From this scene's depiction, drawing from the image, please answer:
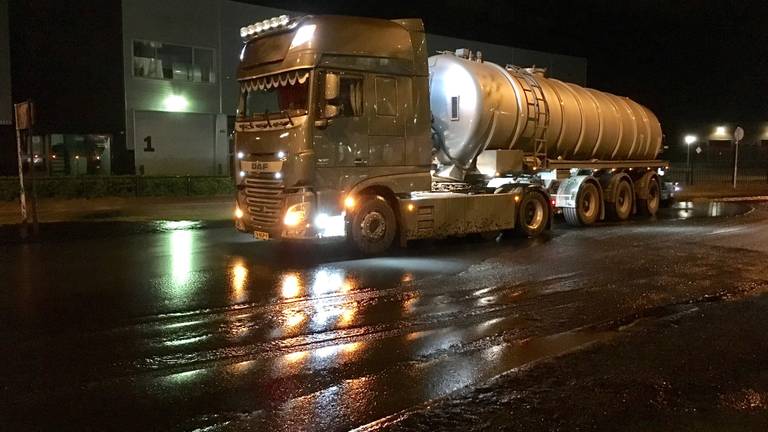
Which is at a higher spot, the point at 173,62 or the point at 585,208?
the point at 173,62

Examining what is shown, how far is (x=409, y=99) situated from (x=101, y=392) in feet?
26.6

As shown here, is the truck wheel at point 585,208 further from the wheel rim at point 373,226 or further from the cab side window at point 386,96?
the cab side window at point 386,96

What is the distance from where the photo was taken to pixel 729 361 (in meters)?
6.23

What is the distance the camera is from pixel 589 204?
17.7 m

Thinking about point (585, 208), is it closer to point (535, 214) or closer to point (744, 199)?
point (535, 214)

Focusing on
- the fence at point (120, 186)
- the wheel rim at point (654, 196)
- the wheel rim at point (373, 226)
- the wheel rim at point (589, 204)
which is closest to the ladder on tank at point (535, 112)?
the wheel rim at point (589, 204)

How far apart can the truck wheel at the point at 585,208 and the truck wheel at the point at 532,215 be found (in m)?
1.62

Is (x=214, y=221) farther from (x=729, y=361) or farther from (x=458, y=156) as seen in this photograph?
(x=729, y=361)

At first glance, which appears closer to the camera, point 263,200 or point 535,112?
point 263,200

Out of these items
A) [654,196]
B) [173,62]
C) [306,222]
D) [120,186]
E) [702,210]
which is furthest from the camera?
[173,62]

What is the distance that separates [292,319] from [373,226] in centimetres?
458

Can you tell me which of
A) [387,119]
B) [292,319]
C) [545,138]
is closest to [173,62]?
[545,138]

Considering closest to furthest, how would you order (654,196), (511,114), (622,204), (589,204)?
1. (511,114)
2. (589,204)
3. (622,204)
4. (654,196)

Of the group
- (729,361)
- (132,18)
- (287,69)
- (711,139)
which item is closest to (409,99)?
(287,69)
